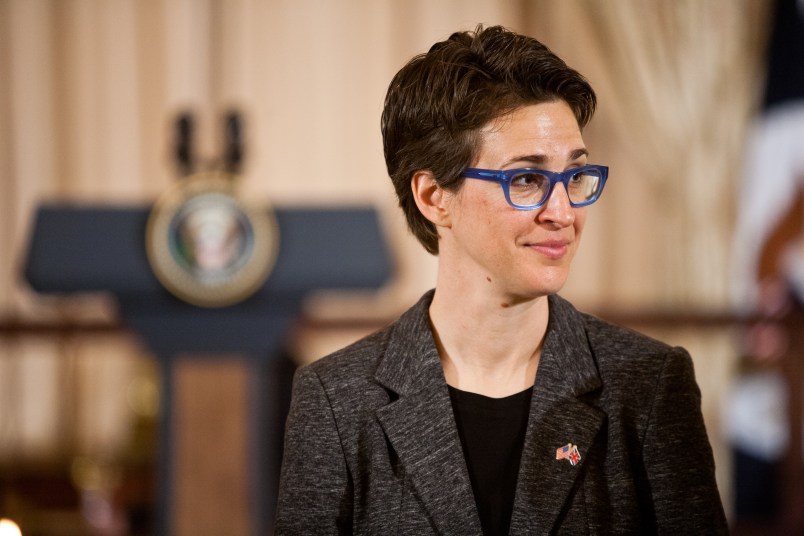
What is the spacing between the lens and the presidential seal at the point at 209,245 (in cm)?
278

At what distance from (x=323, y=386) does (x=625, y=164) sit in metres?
4.12

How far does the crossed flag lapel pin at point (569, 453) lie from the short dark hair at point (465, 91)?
16.0 inches

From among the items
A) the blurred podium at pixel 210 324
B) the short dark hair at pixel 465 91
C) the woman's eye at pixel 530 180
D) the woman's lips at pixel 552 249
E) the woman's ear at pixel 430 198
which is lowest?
the blurred podium at pixel 210 324

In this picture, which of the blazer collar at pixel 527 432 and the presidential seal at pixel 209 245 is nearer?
the blazer collar at pixel 527 432

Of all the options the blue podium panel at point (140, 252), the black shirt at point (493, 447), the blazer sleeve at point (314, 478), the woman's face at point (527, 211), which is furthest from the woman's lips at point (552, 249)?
the blue podium panel at point (140, 252)

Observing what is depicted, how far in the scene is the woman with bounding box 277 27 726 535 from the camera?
1.28m

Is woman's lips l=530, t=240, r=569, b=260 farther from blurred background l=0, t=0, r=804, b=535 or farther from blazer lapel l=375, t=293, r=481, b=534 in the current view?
blurred background l=0, t=0, r=804, b=535

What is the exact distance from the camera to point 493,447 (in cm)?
137

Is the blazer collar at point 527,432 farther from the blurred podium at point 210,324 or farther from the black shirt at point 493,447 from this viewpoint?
the blurred podium at point 210,324

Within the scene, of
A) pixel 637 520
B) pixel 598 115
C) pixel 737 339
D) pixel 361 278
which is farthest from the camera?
pixel 598 115

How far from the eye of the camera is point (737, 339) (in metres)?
4.58

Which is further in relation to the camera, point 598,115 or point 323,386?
point 598,115

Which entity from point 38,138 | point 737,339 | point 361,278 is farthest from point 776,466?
point 38,138

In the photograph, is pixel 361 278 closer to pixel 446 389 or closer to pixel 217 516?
pixel 217 516
